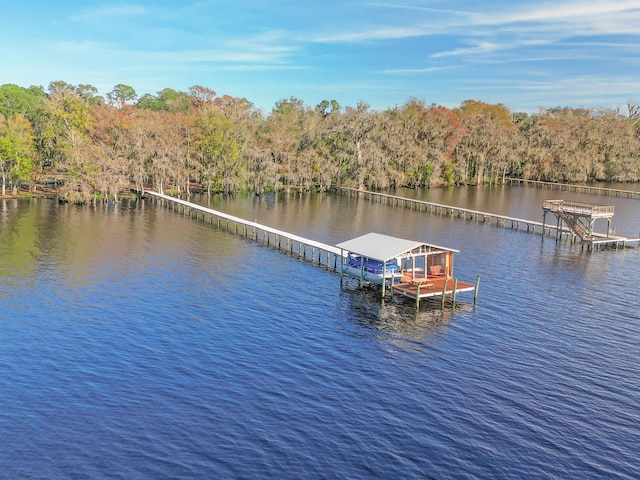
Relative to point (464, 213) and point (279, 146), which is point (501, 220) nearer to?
point (464, 213)

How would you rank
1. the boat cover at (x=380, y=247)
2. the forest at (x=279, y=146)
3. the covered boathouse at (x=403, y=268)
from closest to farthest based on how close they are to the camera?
the covered boathouse at (x=403, y=268), the boat cover at (x=380, y=247), the forest at (x=279, y=146)

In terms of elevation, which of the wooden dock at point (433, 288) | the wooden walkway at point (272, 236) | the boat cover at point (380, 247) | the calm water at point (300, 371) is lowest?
the calm water at point (300, 371)

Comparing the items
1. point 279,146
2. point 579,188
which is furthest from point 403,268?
point 579,188

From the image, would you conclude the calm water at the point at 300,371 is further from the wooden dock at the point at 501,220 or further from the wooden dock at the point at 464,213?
the wooden dock at the point at 464,213

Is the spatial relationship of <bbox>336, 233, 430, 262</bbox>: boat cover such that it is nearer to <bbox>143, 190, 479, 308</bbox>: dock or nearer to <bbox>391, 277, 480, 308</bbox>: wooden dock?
<bbox>143, 190, 479, 308</bbox>: dock

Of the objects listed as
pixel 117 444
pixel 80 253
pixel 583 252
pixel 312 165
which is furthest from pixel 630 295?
pixel 312 165

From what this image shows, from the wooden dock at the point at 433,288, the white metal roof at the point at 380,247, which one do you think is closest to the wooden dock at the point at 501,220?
the wooden dock at the point at 433,288
